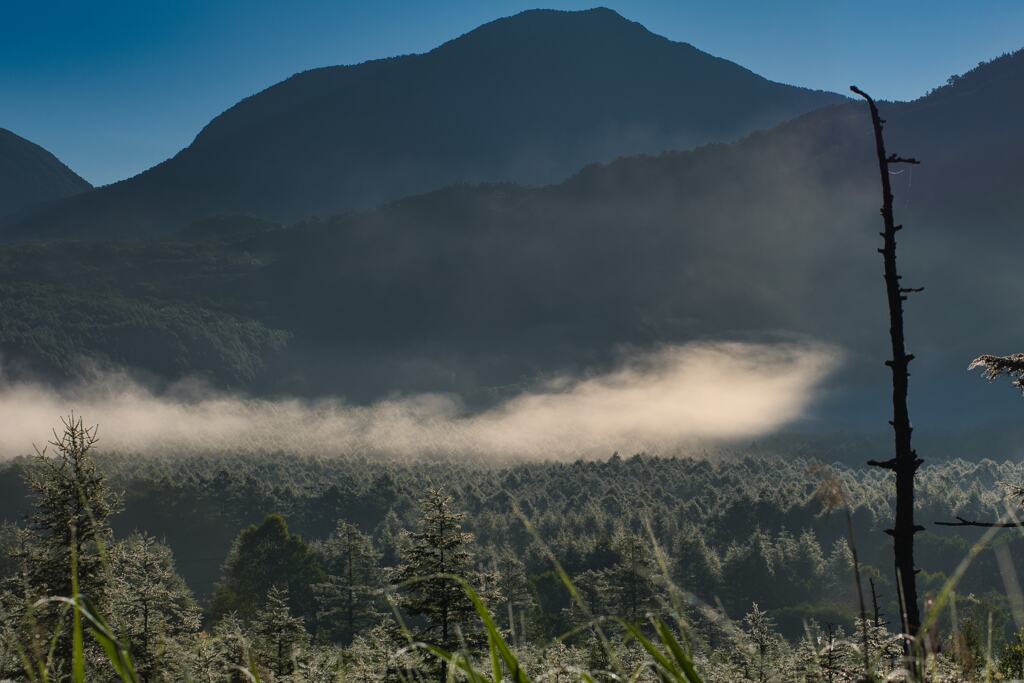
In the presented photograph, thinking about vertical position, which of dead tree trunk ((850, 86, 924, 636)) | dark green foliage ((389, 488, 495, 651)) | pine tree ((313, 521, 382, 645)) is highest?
dead tree trunk ((850, 86, 924, 636))

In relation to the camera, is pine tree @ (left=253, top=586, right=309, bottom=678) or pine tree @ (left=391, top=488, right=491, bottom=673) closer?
pine tree @ (left=391, top=488, right=491, bottom=673)

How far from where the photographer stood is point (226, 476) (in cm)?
15050

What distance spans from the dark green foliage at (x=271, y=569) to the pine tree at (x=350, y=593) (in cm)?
254

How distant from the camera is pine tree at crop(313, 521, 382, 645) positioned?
69.8 meters

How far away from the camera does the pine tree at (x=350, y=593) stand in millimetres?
69812

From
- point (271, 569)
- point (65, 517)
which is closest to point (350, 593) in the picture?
point (271, 569)

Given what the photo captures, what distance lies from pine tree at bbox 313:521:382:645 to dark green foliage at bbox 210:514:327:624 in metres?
2.54

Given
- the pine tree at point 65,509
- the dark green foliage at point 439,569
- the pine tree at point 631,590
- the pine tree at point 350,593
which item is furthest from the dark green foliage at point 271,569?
the dark green foliage at point 439,569

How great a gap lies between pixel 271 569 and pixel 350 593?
12263 mm

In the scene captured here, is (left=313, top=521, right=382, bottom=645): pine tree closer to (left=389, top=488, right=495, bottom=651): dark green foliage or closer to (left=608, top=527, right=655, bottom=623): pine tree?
(left=608, top=527, right=655, bottom=623): pine tree

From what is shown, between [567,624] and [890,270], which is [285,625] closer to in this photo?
[890,270]

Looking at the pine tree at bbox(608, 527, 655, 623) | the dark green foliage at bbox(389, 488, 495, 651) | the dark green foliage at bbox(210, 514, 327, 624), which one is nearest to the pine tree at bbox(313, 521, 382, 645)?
the dark green foliage at bbox(210, 514, 327, 624)

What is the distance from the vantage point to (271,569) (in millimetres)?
80500

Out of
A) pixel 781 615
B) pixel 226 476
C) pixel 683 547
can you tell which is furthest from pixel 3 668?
pixel 226 476
